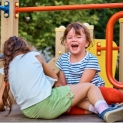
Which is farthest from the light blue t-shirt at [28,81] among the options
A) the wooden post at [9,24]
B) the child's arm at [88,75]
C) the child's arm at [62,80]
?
the wooden post at [9,24]

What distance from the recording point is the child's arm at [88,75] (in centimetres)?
304

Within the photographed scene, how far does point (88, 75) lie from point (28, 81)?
59 cm

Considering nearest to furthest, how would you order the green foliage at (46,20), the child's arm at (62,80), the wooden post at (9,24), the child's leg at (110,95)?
1. the child's leg at (110,95)
2. the child's arm at (62,80)
3. the wooden post at (9,24)
4. the green foliage at (46,20)

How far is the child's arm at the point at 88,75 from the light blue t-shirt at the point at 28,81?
15.3 inches

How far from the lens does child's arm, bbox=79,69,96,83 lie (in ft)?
9.99

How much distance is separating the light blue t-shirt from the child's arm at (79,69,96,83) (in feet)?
1.28

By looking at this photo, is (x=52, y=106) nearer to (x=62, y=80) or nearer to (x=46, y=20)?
(x=62, y=80)

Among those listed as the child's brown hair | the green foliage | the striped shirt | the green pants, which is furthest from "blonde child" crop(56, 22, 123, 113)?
the green foliage

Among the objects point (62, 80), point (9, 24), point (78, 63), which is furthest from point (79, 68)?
point (9, 24)

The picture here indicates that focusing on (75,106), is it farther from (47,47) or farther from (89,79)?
(47,47)

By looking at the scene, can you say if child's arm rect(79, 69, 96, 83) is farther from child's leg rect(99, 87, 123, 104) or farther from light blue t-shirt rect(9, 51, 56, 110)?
light blue t-shirt rect(9, 51, 56, 110)

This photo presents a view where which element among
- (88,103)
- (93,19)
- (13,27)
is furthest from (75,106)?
(93,19)

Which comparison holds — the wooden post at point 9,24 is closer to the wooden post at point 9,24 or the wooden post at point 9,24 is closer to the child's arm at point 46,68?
the wooden post at point 9,24

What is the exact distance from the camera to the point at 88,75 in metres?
3.05
